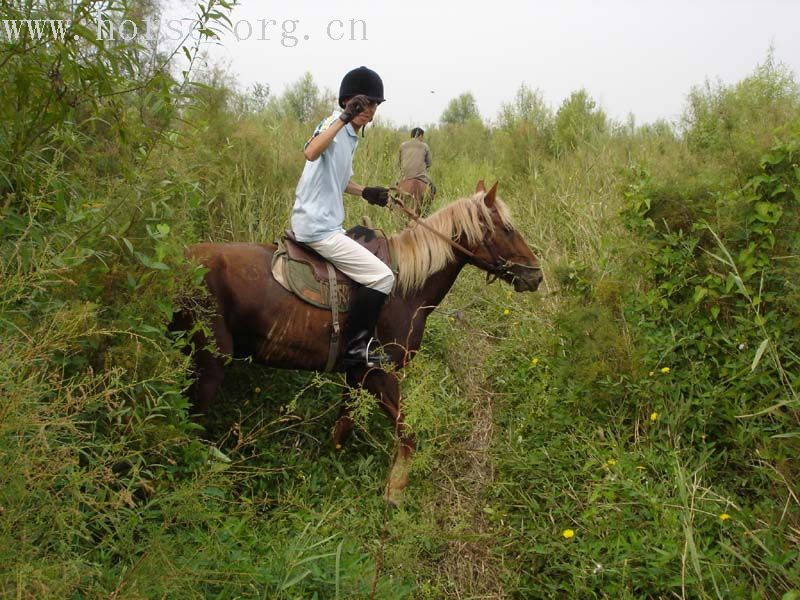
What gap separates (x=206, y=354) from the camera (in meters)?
4.04

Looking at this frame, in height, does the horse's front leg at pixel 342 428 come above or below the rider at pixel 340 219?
below

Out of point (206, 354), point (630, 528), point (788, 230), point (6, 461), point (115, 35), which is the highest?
point (115, 35)

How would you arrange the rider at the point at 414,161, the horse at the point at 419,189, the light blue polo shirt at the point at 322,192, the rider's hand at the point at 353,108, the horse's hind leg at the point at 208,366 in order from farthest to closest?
the rider at the point at 414,161
the horse at the point at 419,189
the light blue polo shirt at the point at 322,192
the horse's hind leg at the point at 208,366
the rider's hand at the point at 353,108

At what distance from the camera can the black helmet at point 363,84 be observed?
4.22 metres

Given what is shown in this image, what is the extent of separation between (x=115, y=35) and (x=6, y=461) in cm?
197

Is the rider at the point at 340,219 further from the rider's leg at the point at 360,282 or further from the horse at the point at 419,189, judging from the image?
the horse at the point at 419,189

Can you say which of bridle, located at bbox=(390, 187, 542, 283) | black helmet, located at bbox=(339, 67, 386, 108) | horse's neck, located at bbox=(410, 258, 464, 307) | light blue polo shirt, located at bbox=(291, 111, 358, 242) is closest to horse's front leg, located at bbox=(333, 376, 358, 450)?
horse's neck, located at bbox=(410, 258, 464, 307)

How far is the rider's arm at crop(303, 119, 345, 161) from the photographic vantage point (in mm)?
3873

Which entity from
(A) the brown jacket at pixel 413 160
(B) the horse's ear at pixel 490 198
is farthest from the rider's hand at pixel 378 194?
(A) the brown jacket at pixel 413 160

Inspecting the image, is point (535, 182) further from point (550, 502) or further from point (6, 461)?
point (6, 461)

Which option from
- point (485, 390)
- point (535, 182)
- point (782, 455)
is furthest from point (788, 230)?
point (535, 182)

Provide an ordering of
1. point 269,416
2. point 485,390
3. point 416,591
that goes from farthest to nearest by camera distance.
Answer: point 485,390 → point 269,416 → point 416,591

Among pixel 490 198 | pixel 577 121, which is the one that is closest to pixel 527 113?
pixel 577 121

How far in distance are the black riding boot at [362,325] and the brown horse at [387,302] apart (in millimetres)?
109
